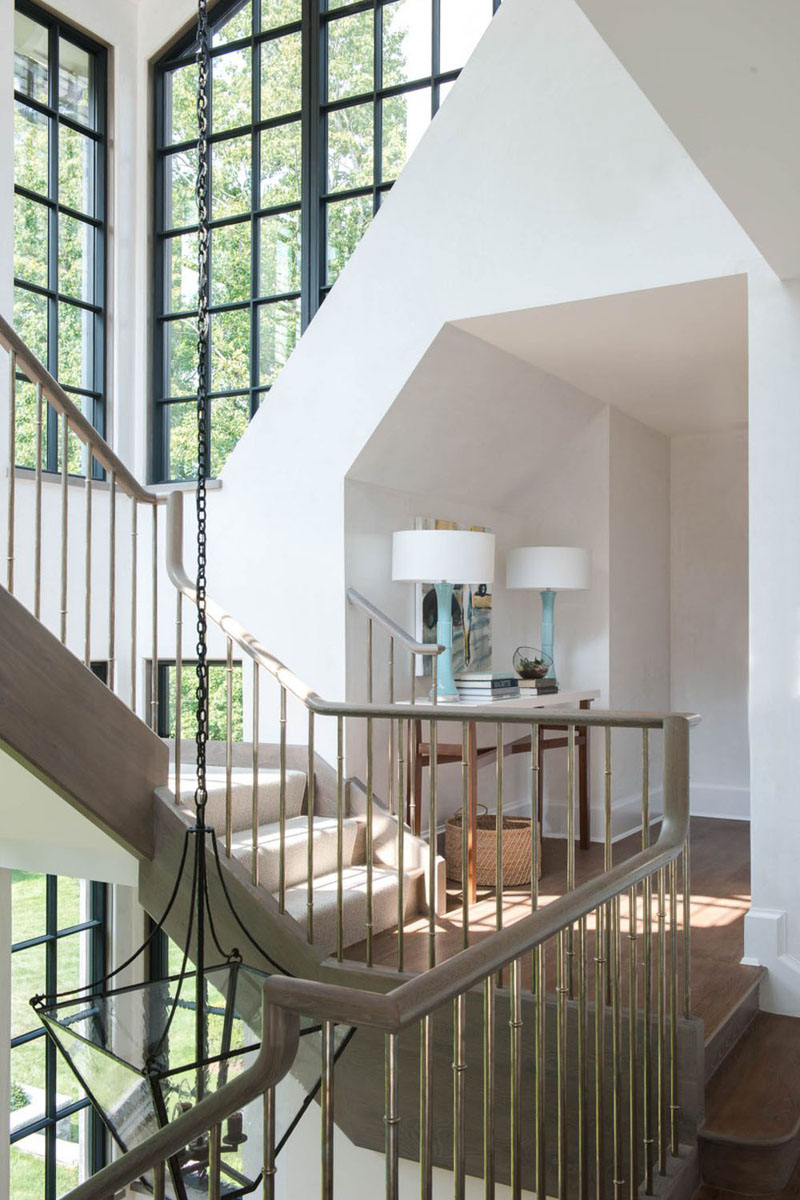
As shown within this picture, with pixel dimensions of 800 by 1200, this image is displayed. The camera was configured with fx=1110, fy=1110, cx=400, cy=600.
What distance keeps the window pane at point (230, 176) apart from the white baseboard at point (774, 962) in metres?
4.56

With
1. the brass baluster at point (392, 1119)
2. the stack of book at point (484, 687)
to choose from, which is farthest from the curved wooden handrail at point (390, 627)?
the brass baluster at point (392, 1119)

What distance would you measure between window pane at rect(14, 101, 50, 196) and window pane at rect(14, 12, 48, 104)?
111 millimetres

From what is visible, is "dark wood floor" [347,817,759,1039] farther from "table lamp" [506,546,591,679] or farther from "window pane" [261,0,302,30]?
"window pane" [261,0,302,30]

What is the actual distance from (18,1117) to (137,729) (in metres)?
2.77

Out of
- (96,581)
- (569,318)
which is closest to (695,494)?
(569,318)

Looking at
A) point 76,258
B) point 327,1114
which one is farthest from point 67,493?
point 327,1114

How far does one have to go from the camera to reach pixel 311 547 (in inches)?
211

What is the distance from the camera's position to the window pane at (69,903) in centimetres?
575

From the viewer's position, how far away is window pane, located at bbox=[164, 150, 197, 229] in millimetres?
6449

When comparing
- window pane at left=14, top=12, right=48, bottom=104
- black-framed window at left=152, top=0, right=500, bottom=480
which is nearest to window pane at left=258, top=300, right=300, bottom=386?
black-framed window at left=152, top=0, right=500, bottom=480

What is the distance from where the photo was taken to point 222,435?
6.29 metres

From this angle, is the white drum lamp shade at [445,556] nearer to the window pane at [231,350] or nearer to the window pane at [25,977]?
the window pane at [231,350]

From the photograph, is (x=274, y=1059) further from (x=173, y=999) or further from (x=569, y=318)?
(x=569, y=318)

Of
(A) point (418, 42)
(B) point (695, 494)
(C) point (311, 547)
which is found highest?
(A) point (418, 42)
